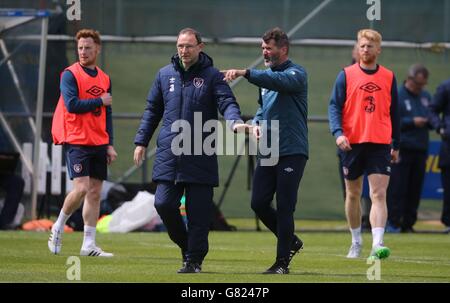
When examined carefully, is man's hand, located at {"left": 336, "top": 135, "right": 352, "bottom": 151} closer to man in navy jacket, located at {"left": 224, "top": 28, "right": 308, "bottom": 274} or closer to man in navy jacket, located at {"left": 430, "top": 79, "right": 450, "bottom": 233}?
man in navy jacket, located at {"left": 224, "top": 28, "right": 308, "bottom": 274}

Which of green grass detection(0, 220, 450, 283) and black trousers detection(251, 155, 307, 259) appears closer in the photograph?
green grass detection(0, 220, 450, 283)

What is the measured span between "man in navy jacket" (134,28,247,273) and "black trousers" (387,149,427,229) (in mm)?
8627

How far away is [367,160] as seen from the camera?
516 inches

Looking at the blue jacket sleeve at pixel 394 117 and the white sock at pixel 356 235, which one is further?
the white sock at pixel 356 235

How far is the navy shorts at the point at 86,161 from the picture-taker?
520 inches

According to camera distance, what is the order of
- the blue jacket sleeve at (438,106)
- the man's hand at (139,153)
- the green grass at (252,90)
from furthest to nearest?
1. the green grass at (252,90)
2. the blue jacket sleeve at (438,106)
3. the man's hand at (139,153)

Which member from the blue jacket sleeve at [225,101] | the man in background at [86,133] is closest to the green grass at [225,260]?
the man in background at [86,133]

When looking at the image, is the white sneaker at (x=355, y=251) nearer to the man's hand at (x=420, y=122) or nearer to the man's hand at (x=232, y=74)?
the man's hand at (x=232, y=74)

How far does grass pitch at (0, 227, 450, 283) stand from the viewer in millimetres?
10570

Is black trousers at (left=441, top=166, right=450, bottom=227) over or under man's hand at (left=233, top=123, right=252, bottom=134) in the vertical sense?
under

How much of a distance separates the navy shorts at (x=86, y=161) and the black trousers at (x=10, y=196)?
4.95 metres

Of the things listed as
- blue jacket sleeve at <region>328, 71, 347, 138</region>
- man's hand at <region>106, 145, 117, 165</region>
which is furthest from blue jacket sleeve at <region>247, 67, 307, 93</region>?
man's hand at <region>106, 145, 117, 165</region>

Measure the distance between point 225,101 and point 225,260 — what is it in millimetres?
2739

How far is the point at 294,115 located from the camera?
11.1 meters
